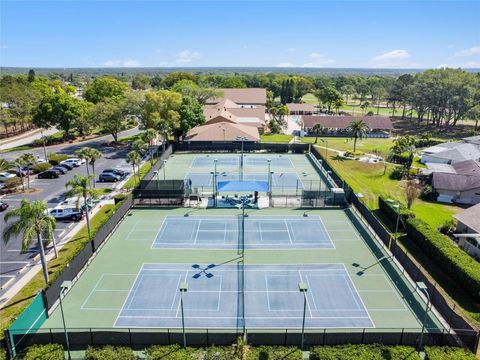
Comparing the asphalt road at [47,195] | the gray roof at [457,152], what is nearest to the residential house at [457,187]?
the gray roof at [457,152]

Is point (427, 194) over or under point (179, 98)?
under

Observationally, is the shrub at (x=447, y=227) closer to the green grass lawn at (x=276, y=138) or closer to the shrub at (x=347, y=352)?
the shrub at (x=347, y=352)

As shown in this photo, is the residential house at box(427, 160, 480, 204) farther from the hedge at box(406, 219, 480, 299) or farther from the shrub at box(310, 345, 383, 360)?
the shrub at box(310, 345, 383, 360)

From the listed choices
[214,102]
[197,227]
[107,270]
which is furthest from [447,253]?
[214,102]

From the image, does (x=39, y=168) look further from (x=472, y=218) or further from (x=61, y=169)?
(x=472, y=218)

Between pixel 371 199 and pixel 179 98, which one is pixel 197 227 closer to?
pixel 371 199

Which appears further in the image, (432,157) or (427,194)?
(432,157)
